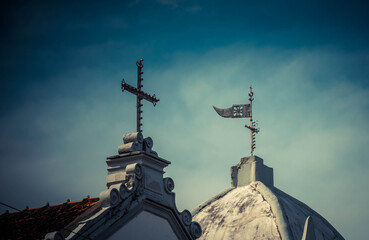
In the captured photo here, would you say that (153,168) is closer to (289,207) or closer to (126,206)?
(126,206)

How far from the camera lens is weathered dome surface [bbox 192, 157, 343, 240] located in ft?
85.8

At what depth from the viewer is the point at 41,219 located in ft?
59.3

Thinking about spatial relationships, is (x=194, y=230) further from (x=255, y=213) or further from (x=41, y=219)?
(x=255, y=213)

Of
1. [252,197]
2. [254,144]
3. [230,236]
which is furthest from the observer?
[254,144]

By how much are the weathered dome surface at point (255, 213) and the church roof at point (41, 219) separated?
9123 mm

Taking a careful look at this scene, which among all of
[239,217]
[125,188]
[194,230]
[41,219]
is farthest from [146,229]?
[239,217]

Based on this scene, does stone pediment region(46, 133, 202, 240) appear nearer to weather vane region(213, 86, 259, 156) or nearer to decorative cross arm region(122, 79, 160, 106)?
decorative cross arm region(122, 79, 160, 106)

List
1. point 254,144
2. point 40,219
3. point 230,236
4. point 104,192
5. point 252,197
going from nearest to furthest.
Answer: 1. point 104,192
2. point 40,219
3. point 230,236
4. point 252,197
5. point 254,144

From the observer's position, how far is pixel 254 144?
3025cm

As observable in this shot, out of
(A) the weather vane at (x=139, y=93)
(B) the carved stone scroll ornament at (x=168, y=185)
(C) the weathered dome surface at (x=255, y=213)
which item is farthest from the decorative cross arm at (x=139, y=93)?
(C) the weathered dome surface at (x=255, y=213)

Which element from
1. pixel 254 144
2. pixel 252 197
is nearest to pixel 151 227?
pixel 252 197

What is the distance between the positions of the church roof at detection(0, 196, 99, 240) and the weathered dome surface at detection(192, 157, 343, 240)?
9123 millimetres

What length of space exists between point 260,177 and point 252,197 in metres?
1.46

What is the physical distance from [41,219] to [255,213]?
10.9 m
